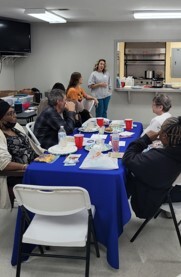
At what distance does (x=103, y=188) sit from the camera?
83.6 inches

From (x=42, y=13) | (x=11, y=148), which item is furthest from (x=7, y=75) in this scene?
(x=11, y=148)

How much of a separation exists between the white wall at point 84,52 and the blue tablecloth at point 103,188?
500cm

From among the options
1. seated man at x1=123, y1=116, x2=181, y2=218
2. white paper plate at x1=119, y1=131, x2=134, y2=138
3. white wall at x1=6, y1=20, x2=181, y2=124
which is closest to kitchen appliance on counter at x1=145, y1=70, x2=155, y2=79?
white wall at x1=6, y1=20, x2=181, y2=124

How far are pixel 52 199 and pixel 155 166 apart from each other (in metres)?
0.72

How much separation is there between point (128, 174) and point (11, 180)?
0.94m

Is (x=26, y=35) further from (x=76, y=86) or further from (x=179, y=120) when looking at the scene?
(x=179, y=120)

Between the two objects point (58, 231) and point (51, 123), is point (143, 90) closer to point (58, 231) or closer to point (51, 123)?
point (51, 123)

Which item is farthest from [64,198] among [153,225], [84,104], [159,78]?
[159,78]

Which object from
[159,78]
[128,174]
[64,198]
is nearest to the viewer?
[64,198]

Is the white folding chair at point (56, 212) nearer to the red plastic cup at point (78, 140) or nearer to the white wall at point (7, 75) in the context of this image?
the red plastic cup at point (78, 140)

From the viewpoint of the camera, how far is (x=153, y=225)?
281 cm

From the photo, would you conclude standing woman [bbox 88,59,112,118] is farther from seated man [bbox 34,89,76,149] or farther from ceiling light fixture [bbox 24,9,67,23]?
seated man [bbox 34,89,76,149]

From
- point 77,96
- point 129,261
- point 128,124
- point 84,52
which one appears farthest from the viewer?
point 84,52

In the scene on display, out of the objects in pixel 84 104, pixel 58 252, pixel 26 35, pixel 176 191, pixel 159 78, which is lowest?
pixel 58 252
